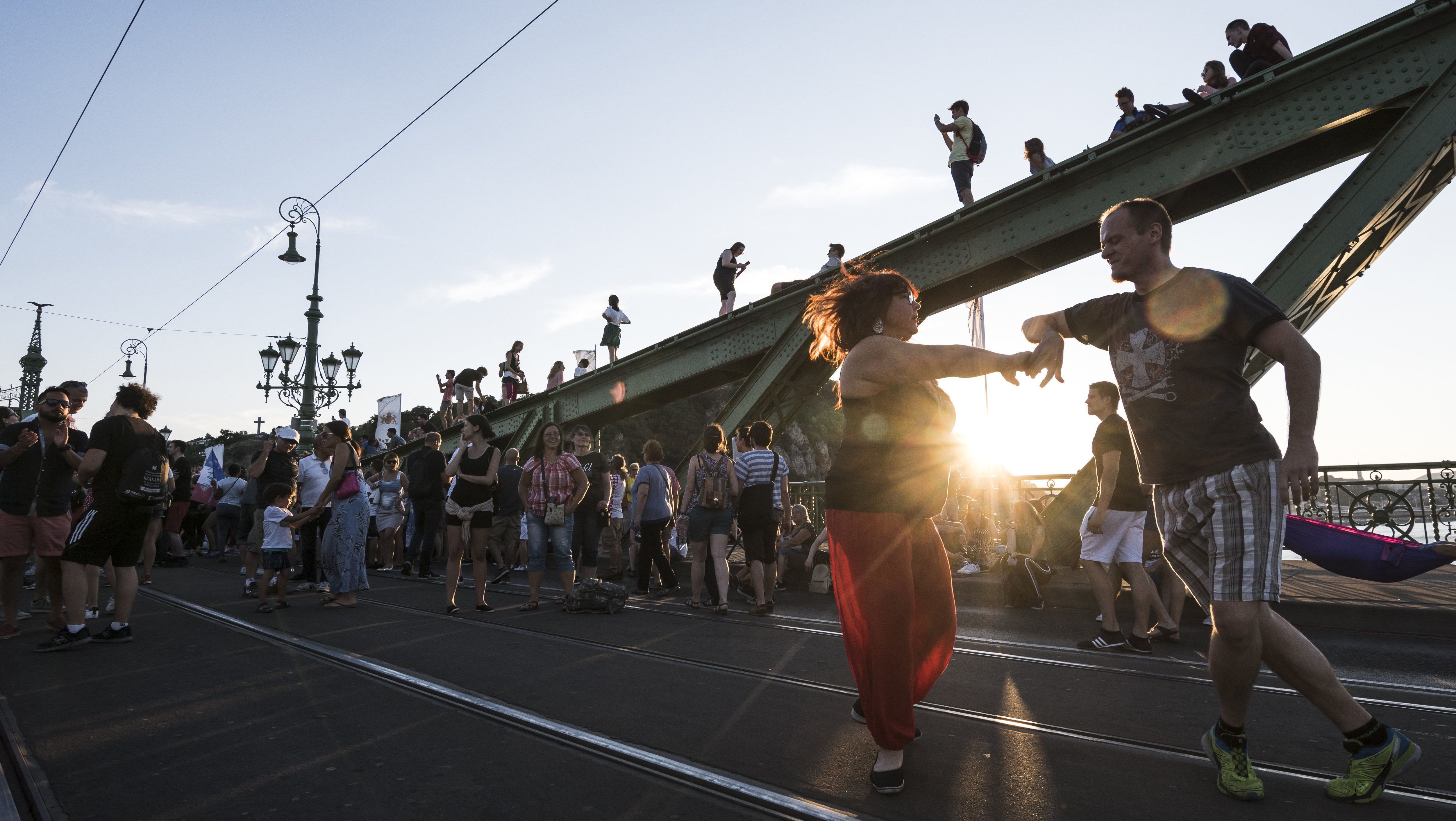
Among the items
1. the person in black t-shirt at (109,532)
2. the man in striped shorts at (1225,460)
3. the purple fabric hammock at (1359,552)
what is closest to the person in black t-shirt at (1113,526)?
the purple fabric hammock at (1359,552)

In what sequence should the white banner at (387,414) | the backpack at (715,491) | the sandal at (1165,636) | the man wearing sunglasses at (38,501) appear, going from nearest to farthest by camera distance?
the sandal at (1165,636) < the man wearing sunglasses at (38,501) < the backpack at (715,491) < the white banner at (387,414)

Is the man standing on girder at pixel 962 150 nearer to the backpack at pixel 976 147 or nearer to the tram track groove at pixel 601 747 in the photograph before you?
the backpack at pixel 976 147

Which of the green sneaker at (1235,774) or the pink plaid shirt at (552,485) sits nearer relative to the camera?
the green sneaker at (1235,774)

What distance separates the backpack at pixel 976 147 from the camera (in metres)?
11.6

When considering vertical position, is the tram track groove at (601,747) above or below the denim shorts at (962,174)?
below

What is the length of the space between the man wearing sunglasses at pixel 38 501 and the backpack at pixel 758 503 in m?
5.52

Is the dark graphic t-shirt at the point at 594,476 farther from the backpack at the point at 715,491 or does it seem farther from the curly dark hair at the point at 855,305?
the curly dark hair at the point at 855,305

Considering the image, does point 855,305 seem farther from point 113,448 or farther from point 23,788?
point 113,448

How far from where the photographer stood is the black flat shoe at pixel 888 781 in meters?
2.79

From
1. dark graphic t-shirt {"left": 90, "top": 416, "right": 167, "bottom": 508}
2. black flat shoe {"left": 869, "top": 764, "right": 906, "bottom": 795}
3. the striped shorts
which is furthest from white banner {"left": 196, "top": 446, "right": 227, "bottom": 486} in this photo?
the striped shorts

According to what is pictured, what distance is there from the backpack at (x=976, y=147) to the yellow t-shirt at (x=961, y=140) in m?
0.03

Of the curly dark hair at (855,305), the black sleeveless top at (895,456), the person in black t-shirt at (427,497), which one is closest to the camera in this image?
the black sleeveless top at (895,456)

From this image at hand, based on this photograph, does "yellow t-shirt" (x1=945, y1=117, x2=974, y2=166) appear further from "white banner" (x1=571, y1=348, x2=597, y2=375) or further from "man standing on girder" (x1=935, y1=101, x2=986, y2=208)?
"white banner" (x1=571, y1=348, x2=597, y2=375)

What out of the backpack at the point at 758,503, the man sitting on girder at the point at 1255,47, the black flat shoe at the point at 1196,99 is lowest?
the backpack at the point at 758,503
